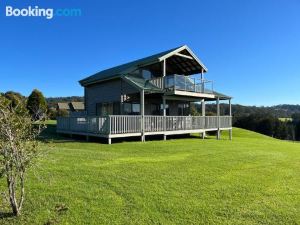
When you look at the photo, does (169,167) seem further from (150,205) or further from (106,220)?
(106,220)

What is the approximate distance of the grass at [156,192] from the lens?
17.4ft

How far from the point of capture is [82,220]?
5066mm

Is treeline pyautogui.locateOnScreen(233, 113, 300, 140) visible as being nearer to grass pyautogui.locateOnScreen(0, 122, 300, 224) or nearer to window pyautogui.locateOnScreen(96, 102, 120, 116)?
window pyautogui.locateOnScreen(96, 102, 120, 116)

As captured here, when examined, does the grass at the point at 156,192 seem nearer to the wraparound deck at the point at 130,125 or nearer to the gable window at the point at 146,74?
the wraparound deck at the point at 130,125

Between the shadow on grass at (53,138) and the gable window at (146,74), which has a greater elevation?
the gable window at (146,74)

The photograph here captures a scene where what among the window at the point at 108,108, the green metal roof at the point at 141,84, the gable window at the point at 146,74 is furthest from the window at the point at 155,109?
the green metal roof at the point at 141,84

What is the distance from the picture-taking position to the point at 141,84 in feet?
63.0

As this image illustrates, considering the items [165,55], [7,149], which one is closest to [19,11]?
[165,55]

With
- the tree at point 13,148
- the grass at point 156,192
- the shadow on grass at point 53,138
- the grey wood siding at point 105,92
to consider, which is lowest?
the grass at point 156,192

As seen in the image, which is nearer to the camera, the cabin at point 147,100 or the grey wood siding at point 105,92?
the cabin at point 147,100

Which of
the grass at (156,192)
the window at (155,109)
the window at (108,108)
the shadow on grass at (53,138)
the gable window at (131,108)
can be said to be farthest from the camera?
the window at (155,109)

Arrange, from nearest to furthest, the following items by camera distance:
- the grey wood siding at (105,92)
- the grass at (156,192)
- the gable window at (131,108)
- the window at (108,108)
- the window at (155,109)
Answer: the grass at (156,192)
the grey wood siding at (105,92)
the gable window at (131,108)
the window at (108,108)
the window at (155,109)

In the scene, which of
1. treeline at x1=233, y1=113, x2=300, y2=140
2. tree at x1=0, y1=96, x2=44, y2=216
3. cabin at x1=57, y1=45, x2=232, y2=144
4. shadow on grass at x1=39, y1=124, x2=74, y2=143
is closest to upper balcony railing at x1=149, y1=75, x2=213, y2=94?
cabin at x1=57, y1=45, x2=232, y2=144

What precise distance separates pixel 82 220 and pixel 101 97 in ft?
60.6
